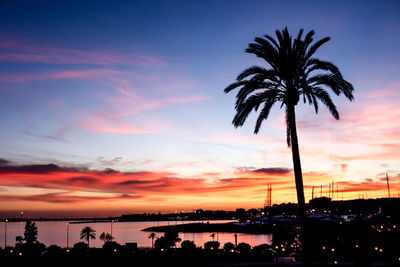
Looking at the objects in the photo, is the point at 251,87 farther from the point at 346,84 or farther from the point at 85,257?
the point at 85,257

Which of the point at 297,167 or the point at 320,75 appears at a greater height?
the point at 320,75

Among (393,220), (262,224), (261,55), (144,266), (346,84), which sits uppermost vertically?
(261,55)

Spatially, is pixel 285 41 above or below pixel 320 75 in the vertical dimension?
above

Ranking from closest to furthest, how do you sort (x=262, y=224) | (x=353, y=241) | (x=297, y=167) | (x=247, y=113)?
(x=297, y=167)
(x=247, y=113)
(x=353, y=241)
(x=262, y=224)

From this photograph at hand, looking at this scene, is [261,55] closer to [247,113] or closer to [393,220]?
[247,113]

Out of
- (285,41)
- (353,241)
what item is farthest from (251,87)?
(353,241)

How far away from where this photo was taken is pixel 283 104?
67.8ft

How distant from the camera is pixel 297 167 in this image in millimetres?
19594

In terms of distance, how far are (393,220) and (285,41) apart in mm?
76390

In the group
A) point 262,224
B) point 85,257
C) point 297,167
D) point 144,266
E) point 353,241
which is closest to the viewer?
point 144,266

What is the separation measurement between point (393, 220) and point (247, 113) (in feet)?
248

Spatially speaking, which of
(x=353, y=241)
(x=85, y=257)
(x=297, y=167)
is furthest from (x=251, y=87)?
(x=353, y=241)

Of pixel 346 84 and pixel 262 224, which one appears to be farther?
pixel 262 224

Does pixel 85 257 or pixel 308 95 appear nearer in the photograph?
pixel 308 95
